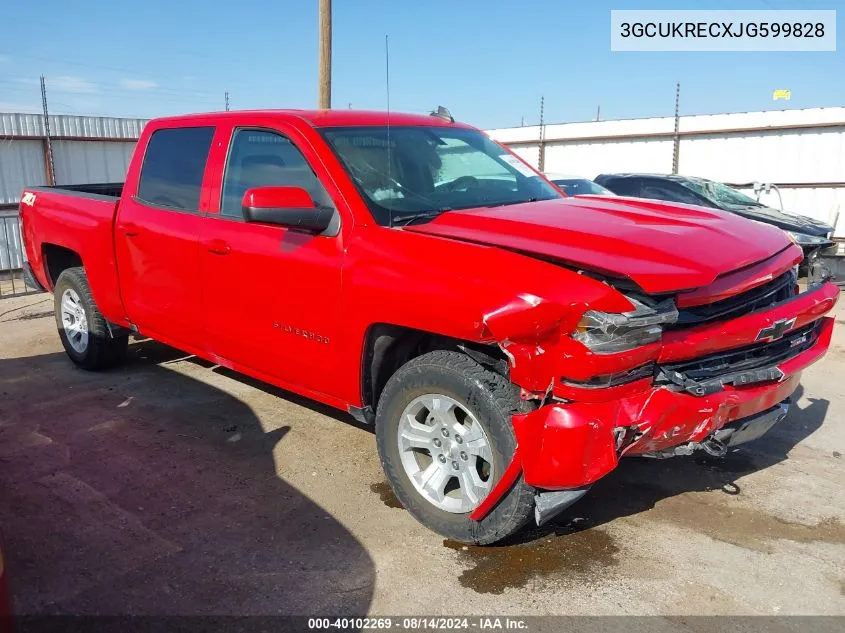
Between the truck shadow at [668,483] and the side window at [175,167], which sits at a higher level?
the side window at [175,167]

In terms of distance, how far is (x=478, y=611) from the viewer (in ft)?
9.39

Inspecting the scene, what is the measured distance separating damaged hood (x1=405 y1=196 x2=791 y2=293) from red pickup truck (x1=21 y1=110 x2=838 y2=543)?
0.02m

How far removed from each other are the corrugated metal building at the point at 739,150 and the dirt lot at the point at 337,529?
36.6ft

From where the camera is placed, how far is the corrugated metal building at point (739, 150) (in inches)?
579

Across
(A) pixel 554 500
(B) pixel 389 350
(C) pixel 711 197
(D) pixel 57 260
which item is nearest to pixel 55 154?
(D) pixel 57 260

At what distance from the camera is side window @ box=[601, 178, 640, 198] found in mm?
11219

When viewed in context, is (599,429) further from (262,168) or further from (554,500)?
(262,168)

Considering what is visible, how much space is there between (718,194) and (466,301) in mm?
8894

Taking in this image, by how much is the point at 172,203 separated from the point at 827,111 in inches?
561

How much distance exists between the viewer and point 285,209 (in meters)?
3.56

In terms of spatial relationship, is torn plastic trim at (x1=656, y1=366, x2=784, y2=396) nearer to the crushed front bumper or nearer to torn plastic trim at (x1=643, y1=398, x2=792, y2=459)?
the crushed front bumper

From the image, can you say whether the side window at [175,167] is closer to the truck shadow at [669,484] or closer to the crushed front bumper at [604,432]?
the crushed front bumper at [604,432]

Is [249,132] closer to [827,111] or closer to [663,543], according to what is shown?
[663,543]

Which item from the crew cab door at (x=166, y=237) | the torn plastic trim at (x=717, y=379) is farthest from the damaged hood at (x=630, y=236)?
the crew cab door at (x=166, y=237)
